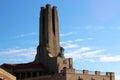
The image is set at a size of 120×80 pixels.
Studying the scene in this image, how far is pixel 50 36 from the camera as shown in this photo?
114000 mm

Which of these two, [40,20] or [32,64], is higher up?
[40,20]

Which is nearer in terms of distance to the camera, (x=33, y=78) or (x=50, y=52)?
(x=33, y=78)

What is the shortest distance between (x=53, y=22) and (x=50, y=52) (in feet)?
33.4

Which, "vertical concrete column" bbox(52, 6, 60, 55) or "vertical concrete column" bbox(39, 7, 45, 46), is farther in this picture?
"vertical concrete column" bbox(39, 7, 45, 46)

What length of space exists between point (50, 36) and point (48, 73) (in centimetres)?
1298

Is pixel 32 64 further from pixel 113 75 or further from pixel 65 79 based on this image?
pixel 113 75

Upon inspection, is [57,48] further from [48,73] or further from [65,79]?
[65,79]

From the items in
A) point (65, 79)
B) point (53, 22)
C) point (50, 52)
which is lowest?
point (65, 79)

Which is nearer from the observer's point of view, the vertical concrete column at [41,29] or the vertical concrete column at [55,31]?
the vertical concrete column at [55,31]

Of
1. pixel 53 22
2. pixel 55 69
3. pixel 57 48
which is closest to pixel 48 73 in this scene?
pixel 55 69

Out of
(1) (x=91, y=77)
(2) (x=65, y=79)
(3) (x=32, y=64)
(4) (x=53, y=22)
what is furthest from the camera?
(4) (x=53, y=22)

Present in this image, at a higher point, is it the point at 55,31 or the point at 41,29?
the point at 41,29

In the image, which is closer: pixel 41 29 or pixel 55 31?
pixel 55 31

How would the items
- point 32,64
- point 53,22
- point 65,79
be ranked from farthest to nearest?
point 53,22, point 32,64, point 65,79
